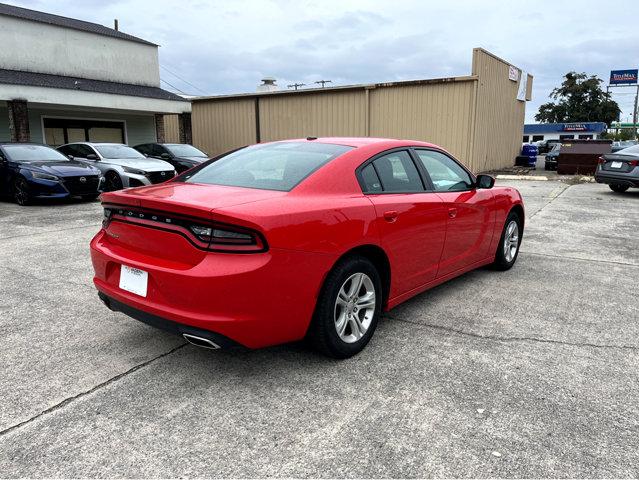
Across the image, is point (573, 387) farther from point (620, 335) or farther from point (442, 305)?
point (442, 305)

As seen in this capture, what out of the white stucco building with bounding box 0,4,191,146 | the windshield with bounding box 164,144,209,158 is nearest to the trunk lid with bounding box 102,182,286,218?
the windshield with bounding box 164,144,209,158

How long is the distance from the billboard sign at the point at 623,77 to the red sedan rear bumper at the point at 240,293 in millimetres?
90183

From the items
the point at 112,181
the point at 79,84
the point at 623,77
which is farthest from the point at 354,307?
the point at 623,77

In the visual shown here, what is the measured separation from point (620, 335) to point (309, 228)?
2.57 meters

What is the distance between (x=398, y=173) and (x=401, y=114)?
15.5 meters

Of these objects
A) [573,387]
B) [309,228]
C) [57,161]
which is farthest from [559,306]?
[57,161]

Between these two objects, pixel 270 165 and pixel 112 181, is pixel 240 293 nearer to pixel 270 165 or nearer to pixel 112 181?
pixel 270 165

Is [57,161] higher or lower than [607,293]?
higher

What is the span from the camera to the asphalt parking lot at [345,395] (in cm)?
226

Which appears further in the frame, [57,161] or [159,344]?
[57,161]

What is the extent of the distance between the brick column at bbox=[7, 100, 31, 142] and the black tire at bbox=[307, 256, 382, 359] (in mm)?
15681

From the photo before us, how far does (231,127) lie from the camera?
2309cm

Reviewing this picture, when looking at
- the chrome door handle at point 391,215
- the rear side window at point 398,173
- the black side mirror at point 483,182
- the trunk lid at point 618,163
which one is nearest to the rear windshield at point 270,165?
the rear side window at point 398,173

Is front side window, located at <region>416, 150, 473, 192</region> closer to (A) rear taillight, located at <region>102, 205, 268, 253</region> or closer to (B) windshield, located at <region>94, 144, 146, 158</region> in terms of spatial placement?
(A) rear taillight, located at <region>102, 205, 268, 253</region>
